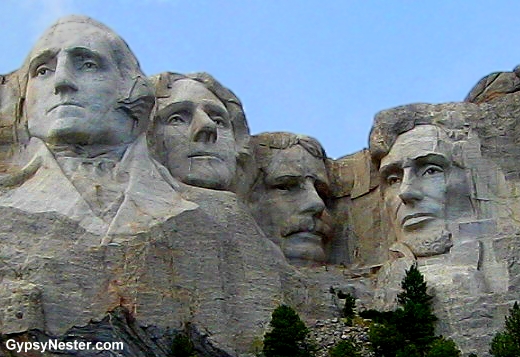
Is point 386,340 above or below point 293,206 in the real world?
below

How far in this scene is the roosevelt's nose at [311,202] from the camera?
2933 centimetres

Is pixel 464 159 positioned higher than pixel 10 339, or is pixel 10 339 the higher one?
pixel 464 159

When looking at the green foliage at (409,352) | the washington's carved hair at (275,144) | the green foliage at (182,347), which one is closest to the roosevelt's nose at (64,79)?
the washington's carved hair at (275,144)

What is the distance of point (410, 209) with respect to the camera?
93.0 feet

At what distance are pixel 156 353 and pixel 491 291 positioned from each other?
4.61 metres

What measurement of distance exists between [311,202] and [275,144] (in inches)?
40.3

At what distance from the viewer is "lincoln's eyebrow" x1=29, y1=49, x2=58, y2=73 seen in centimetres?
2731

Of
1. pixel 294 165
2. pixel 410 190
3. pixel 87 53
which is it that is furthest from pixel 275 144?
pixel 87 53

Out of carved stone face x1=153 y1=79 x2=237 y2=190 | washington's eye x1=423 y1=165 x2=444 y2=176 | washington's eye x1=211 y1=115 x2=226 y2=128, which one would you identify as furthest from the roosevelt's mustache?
washington's eye x1=423 y1=165 x2=444 y2=176

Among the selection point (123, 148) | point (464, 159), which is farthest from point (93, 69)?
point (464, 159)

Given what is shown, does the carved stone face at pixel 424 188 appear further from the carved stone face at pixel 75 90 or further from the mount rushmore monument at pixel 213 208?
the carved stone face at pixel 75 90

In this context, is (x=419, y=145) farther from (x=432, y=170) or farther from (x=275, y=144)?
(x=275, y=144)

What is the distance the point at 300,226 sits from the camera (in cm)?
2923

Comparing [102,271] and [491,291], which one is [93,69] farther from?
[491,291]
